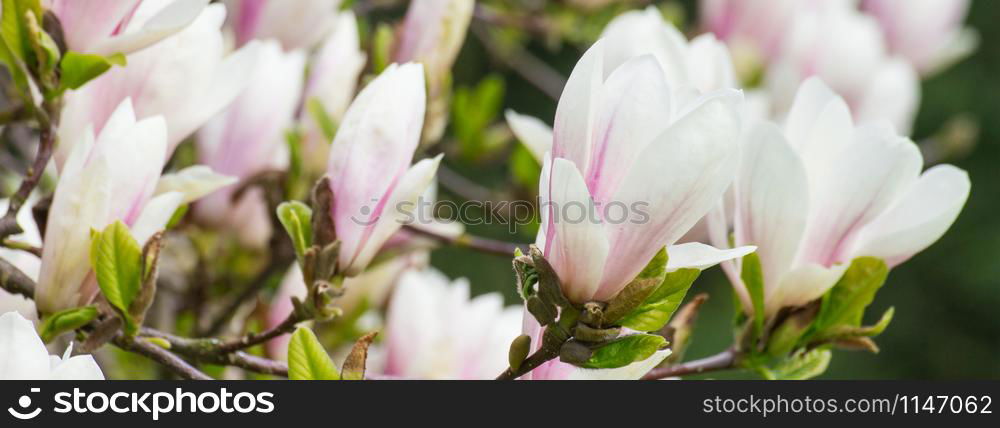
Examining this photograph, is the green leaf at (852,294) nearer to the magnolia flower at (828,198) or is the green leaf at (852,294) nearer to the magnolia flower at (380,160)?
the magnolia flower at (828,198)

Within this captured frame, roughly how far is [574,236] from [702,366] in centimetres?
20

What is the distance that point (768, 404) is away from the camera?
56 cm

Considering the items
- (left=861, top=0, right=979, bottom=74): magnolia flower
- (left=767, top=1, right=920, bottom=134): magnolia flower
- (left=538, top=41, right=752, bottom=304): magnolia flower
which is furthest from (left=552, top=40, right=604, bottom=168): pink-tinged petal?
(left=861, top=0, right=979, bottom=74): magnolia flower

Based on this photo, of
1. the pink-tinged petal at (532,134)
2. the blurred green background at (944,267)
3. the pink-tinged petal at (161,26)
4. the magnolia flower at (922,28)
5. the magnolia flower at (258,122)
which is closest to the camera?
the pink-tinged petal at (161,26)

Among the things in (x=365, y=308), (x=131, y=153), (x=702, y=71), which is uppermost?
(x=702, y=71)

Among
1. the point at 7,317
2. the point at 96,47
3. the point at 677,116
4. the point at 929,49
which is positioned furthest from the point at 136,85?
the point at 929,49

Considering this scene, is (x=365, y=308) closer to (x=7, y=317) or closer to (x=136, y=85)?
(x=136, y=85)

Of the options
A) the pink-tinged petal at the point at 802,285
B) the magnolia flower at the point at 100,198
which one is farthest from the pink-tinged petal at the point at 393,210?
the pink-tinged petal at the point at 802,285

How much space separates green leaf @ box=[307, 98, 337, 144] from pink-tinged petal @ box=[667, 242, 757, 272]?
1.14 ft

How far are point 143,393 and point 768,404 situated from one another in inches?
11.7

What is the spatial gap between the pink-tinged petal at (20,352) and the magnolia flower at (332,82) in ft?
1.27

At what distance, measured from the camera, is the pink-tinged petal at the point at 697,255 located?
0.50 metres

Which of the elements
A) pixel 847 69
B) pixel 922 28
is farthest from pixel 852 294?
pixel 922 28

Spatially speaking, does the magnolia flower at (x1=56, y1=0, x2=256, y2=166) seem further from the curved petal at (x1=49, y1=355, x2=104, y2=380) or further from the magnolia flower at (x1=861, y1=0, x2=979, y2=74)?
the magnolia flower at (x1=861, y1=0, x2=979, y2=74)
